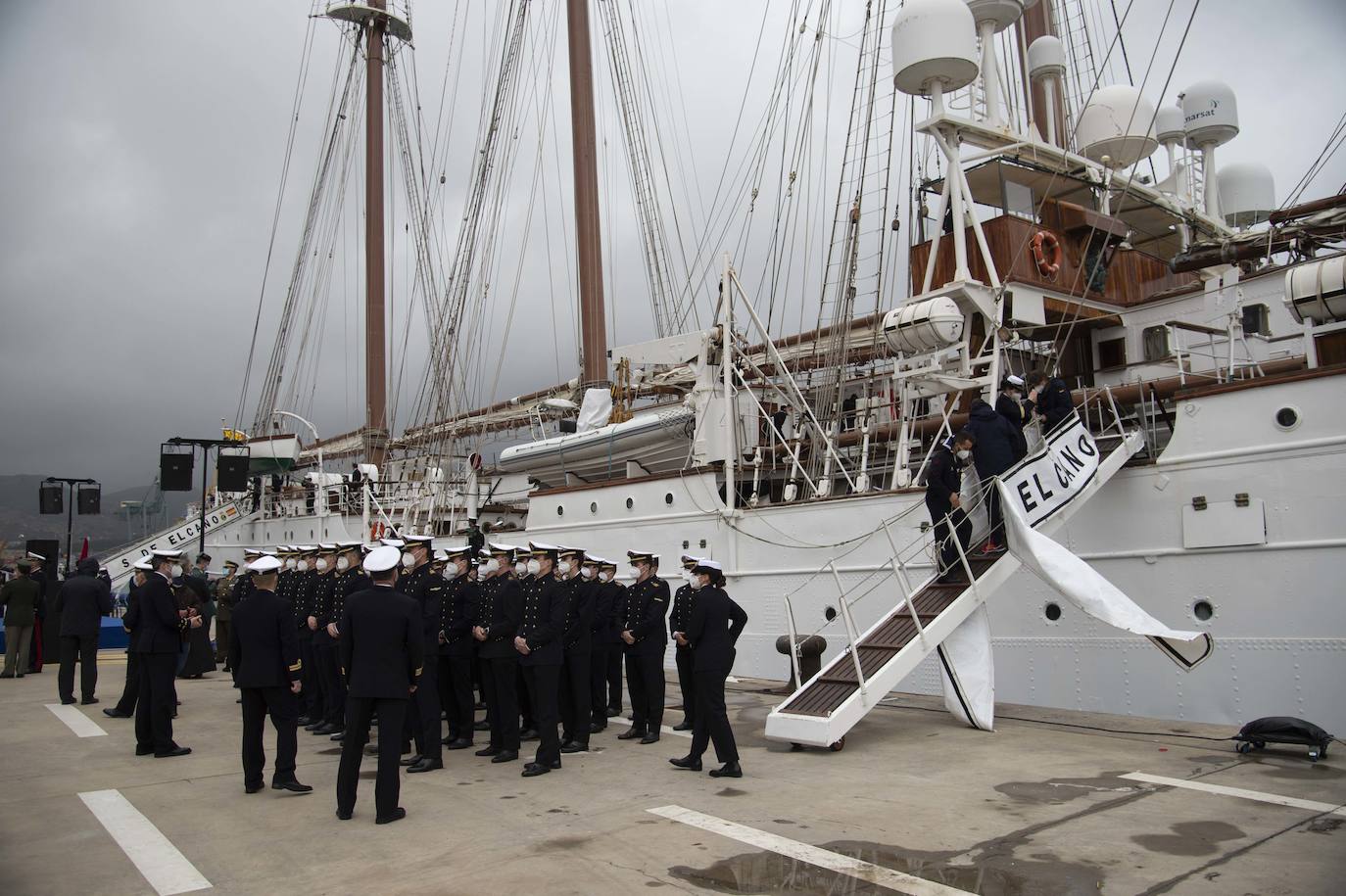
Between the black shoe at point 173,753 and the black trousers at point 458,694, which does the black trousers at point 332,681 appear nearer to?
the black trousers at point 458,694

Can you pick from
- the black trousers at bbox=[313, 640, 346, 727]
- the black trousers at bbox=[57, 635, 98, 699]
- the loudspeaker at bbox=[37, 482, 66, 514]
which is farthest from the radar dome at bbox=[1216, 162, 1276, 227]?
the loudspeaker at bbox=[37, 482, 66, 514]

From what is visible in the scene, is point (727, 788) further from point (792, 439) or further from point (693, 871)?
point (792, 439)

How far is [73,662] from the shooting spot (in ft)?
33.5

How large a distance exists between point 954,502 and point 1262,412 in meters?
2.63

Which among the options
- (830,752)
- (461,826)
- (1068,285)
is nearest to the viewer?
(461,826)

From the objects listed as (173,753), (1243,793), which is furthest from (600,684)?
(1243,793)

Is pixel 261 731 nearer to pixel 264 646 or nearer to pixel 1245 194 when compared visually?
pixel 264 646

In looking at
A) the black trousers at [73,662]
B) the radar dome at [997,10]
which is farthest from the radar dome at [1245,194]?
the black trousers at [73,662]

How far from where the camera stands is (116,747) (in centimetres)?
783

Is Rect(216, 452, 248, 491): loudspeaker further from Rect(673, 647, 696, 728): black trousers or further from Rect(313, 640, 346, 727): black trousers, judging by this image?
A: Rect(673, 647, 696, 728): black trousers

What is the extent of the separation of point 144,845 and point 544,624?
113 inches

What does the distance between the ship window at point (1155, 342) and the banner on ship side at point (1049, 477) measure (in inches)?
181

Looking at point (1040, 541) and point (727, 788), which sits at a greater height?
point (1040, 541)

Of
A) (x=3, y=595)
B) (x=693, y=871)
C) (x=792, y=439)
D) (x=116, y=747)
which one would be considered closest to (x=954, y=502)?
(x=693, y=871)
